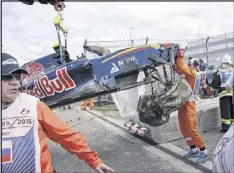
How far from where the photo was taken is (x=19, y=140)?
6.81 feet

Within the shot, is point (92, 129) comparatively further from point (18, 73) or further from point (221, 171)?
point (221, 171)

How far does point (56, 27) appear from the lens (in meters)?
5.21

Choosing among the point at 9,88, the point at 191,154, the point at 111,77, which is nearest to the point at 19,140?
the point at 9,88

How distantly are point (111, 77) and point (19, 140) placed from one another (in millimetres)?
3558

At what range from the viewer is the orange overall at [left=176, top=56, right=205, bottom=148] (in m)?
5.20

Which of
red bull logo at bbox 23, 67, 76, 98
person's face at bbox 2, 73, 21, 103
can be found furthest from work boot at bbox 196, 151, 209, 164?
person's face at bbox 2, 73, 21, 103

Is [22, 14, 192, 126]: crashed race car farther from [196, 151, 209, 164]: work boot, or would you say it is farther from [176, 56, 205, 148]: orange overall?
[196, 151, 209, 164]: work boot

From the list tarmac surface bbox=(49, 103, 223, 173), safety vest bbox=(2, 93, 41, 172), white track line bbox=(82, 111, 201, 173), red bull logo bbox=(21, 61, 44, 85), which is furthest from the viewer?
red bull logo bbox=(21, 61, 44, 85)

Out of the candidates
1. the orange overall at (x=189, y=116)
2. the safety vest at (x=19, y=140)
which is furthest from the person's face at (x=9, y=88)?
the orange overall at (x=189, y=116)

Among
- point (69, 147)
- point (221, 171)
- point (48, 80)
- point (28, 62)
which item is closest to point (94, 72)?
point (48, 80)

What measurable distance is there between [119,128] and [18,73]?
6670 millimetres

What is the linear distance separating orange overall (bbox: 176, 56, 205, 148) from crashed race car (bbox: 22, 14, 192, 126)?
5.6 inches

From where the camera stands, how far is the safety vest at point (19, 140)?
2.05 meters

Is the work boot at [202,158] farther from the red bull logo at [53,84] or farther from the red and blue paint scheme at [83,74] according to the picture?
the red bull logo at [53,84]
